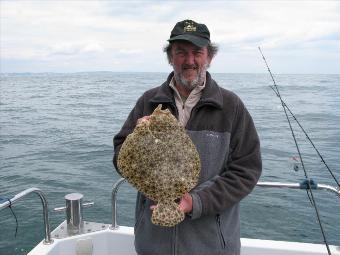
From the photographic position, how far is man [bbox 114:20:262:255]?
2900mm

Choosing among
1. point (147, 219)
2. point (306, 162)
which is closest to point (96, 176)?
point (306, 162)

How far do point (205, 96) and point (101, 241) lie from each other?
245 centimetres

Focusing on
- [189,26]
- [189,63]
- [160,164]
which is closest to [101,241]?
[160,164]

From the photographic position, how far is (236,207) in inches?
122

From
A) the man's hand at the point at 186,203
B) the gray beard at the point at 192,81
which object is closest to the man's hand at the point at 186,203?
the man's hand at the point at 186,203

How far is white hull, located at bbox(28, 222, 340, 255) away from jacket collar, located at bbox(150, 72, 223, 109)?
80.6 inches

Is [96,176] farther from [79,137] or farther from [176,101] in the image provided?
[176,101]

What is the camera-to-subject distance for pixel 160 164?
96.0 inches

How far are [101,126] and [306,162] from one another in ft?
41.4

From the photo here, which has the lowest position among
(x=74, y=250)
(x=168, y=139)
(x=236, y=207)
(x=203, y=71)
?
(x=74, y=250)

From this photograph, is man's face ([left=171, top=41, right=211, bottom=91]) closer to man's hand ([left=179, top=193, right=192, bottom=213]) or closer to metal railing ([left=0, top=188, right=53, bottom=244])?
man's hand ([left=179, top=193, right=192, bottom=213])

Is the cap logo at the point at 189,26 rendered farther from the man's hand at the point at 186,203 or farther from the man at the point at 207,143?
the man's hand at the point at 186,203

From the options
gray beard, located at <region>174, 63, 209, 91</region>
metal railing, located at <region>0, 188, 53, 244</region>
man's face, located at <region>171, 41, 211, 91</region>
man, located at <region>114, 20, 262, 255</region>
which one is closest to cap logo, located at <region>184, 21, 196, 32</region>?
man, located at <region>114, 20, 262, 255</region>

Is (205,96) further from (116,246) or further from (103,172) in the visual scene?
(103,172)
